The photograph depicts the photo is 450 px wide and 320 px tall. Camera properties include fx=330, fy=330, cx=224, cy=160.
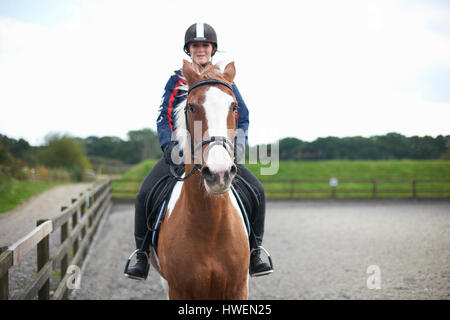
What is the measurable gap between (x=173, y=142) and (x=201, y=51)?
52.3 inches

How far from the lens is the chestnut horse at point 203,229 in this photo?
2.32m

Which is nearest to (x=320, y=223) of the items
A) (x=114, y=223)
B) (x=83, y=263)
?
(x=114, y=223)

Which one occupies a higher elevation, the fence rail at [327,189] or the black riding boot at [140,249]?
the black riding boot at [140,249]

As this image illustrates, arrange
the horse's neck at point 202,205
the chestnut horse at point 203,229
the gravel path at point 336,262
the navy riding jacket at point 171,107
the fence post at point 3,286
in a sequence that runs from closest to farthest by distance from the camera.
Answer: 1. the chestnut horse at point 203,229
2. the fence post at point 3,286
3. the horse's neck at point 202,205
4. the navy riding jacket at point 171,107
5. the gravel path at point 336,262

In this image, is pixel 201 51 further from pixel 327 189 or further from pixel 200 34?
pixel 327 189

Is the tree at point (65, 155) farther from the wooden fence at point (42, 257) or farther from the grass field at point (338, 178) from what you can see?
the grass field at point (338, 178)

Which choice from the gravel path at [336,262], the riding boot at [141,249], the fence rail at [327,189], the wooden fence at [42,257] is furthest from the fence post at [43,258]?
the fence rail at [327,189]

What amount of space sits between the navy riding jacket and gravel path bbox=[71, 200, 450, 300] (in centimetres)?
259

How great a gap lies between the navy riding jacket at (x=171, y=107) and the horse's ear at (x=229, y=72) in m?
0.55

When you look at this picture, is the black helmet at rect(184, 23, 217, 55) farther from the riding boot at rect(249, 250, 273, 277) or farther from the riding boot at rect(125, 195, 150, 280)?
the riding boot at rect(249, 250, 273, 277)

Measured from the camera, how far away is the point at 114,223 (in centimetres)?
1214

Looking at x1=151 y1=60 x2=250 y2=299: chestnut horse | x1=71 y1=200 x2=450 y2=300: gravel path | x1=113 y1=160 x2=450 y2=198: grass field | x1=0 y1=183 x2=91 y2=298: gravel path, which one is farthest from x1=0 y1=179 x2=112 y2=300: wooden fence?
x1=113 y1=160 x2=450 y2=198: grass field

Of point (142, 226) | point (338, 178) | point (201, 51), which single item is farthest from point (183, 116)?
point (338, 178)
